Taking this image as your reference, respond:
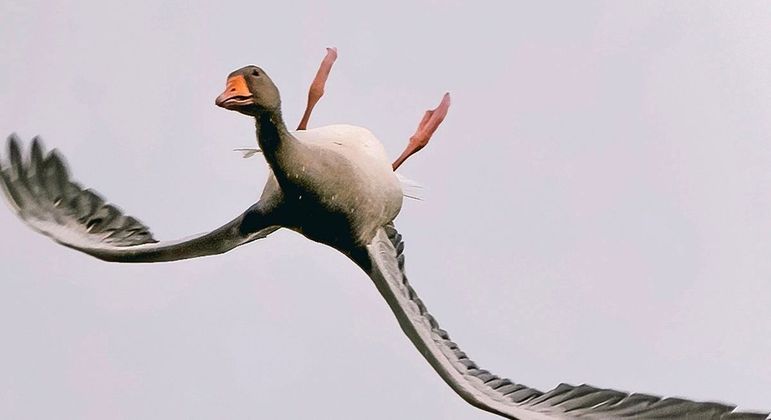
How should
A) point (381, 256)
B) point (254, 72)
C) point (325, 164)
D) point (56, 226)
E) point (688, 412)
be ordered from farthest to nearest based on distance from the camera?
point (56, 226) → point (381, 256) → point (325, 164) → point (254, 72) → point (688, 412)

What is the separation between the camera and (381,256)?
928 centimetres

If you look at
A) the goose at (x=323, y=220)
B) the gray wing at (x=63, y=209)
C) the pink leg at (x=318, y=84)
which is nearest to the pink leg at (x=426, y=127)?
the goose at (x=323, y=220)

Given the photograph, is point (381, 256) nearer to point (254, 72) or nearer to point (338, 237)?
point (338, 237)

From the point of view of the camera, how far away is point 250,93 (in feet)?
26.0

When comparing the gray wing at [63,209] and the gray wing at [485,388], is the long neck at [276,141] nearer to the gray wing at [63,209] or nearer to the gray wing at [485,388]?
the gray wing at [485,388]

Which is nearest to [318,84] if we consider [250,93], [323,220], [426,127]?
[426,127]

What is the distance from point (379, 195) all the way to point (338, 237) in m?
0.39

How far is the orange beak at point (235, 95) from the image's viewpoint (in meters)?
7.82

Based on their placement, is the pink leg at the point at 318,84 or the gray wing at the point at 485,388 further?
the pink leg at the point at 318,84

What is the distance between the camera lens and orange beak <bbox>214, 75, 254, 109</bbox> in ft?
25.7

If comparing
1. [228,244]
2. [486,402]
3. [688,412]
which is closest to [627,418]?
[688,412]

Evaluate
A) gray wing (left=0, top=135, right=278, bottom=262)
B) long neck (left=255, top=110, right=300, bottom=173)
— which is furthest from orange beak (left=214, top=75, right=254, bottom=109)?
gray wing (left=0, top=135, right=278, bottom=262)

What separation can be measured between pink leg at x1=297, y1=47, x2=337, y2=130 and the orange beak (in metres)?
2.36

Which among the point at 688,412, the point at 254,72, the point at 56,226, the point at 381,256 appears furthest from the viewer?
the point at 56,226
